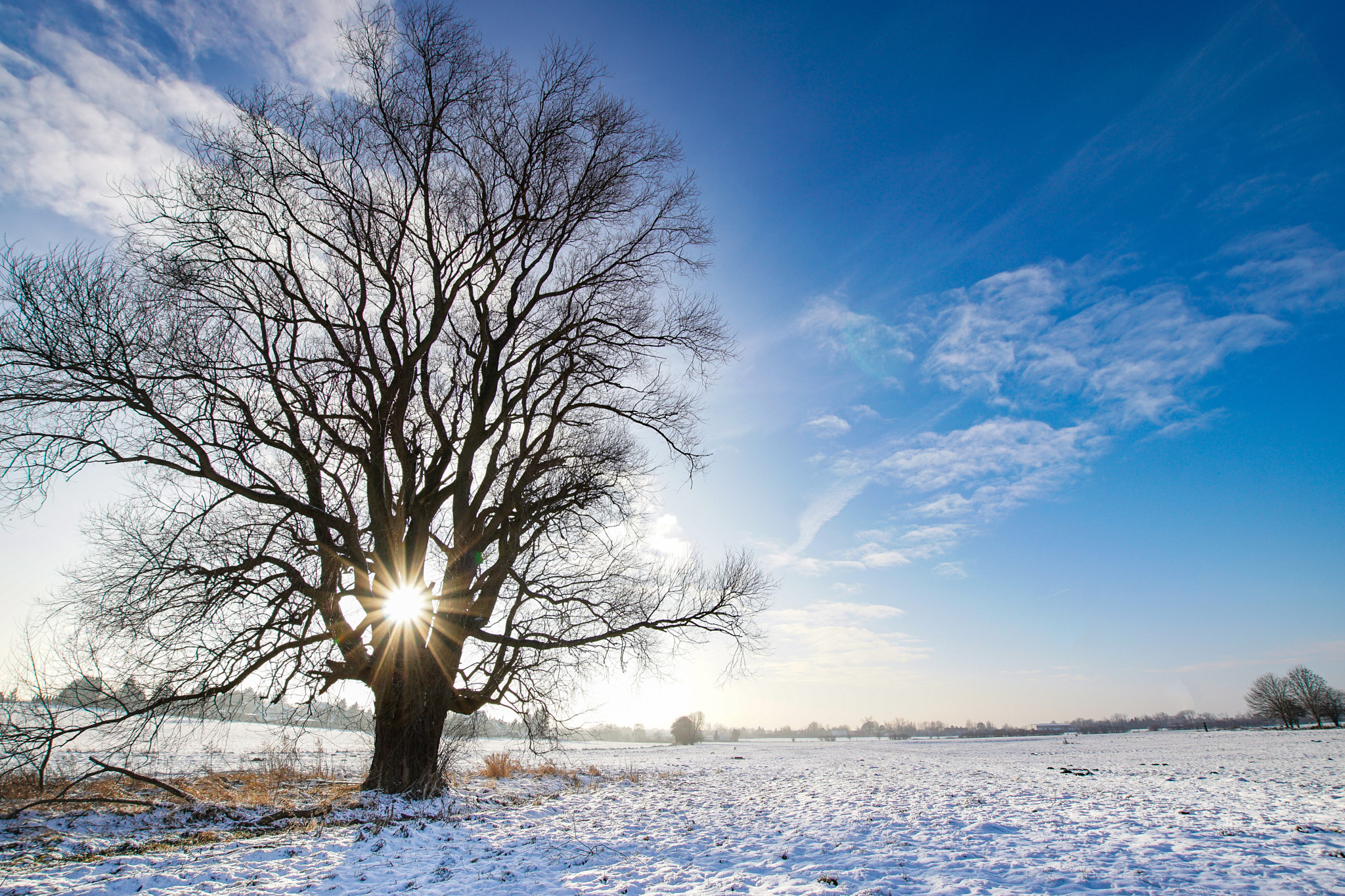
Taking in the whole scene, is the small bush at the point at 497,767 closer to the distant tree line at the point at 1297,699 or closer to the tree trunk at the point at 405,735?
the tree trunk at the point at 405,735

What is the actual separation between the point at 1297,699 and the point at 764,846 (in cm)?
9057

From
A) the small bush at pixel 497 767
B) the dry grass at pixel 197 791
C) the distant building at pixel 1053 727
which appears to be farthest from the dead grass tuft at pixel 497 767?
the distant building at pixel 1053 727

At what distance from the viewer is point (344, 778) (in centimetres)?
1277

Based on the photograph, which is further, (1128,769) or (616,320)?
(1128,769)

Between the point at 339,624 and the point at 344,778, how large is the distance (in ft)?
17.9

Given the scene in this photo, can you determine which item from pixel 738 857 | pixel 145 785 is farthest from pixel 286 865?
pixel 145 785

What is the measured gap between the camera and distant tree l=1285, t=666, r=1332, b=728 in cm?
5972

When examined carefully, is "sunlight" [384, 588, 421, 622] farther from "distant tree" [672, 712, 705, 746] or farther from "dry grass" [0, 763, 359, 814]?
"distant tree" [672, 712, 705, 746]

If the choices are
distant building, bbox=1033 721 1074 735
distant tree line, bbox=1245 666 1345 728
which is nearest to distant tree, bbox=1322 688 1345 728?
distant tree line, bbox=1245 666 1345 728

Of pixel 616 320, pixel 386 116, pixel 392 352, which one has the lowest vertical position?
pixel 392 352

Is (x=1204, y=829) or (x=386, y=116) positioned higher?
(x=386, y=116)

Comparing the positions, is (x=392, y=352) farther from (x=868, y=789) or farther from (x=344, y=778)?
(x=868, y=789)

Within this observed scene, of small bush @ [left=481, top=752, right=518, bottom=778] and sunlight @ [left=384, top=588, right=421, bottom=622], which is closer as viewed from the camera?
sunlight @ [left=384, top=588, right=421, bottom=622]

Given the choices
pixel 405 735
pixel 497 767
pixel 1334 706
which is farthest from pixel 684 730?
pixel 1334 706
